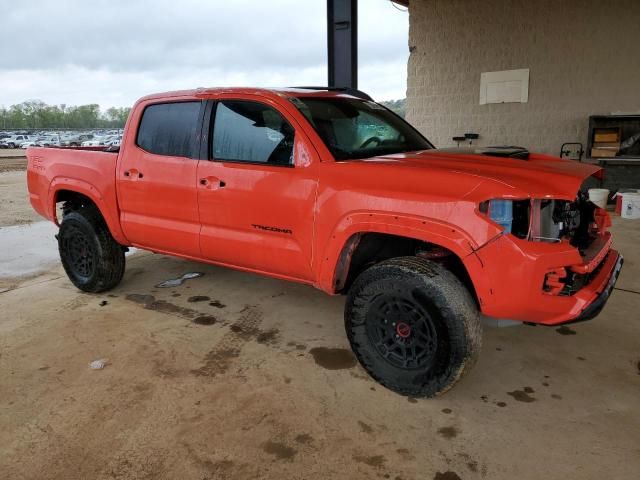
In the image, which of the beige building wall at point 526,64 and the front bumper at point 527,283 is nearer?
the front bumper at point 527,283

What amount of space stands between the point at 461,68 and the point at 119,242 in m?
8.43

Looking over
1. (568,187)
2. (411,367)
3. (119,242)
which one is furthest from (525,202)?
(119,242)

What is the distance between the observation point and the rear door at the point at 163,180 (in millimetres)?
3549

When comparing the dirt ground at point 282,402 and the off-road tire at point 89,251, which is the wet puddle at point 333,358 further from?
the off-road tire at point 89,251

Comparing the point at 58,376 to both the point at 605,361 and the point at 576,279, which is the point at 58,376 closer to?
the point at 576,279

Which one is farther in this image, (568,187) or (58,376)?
(58,376)

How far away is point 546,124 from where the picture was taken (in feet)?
31.3

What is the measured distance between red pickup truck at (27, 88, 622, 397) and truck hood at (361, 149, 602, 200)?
0.01 m

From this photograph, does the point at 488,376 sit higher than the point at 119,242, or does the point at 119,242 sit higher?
the point at 119,242

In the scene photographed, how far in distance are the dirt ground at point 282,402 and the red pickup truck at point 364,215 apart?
1.11 ft

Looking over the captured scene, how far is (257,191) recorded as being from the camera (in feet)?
10.3

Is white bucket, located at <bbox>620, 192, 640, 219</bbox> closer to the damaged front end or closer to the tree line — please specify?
the damaged front end

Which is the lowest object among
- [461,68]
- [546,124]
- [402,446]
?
[402,446]

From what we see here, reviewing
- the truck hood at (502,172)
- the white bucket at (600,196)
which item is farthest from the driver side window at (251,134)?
the white bucket at (600,196)
